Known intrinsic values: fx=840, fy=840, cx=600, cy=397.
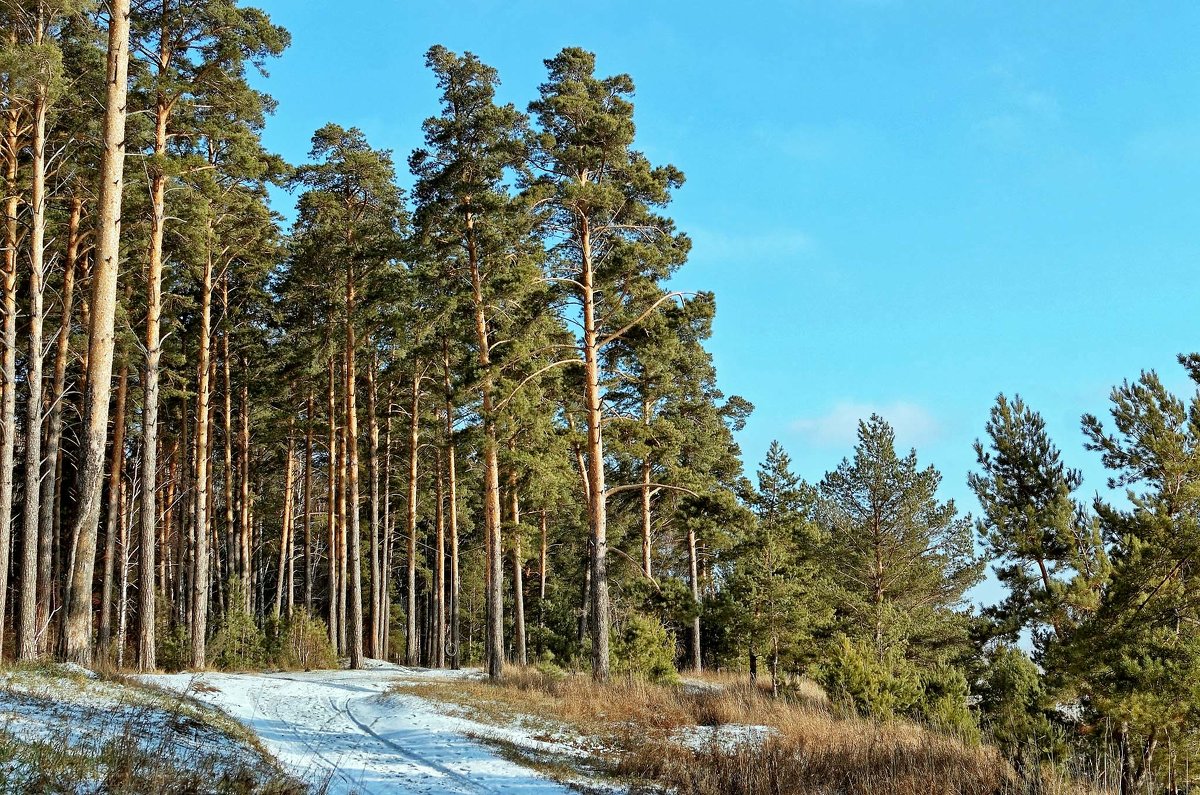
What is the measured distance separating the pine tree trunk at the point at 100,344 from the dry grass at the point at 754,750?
19.1ft

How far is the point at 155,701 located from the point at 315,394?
23385 mm

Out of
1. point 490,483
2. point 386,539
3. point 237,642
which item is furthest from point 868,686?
point 386,539

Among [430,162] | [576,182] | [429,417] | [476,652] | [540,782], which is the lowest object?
[476,652]

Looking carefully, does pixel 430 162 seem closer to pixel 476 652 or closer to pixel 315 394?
pixel 315 394

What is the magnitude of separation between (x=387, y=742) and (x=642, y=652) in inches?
435

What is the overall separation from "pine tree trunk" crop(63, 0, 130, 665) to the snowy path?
1.93 meters

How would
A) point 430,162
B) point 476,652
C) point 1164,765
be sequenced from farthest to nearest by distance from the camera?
point 476,652
point 430,162
point 1164,765

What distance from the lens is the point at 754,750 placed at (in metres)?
9.71

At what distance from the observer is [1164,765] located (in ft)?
45.4

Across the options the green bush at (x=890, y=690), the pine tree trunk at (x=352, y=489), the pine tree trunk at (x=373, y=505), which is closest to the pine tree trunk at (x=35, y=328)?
the pine tree trunk at (x=352, y=489)

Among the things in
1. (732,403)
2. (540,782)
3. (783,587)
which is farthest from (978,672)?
(540,782)

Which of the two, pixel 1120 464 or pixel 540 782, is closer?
pixel 540 782

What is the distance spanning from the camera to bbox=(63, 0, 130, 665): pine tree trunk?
1304 centimetres

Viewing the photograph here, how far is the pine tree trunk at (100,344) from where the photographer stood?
513 inches
